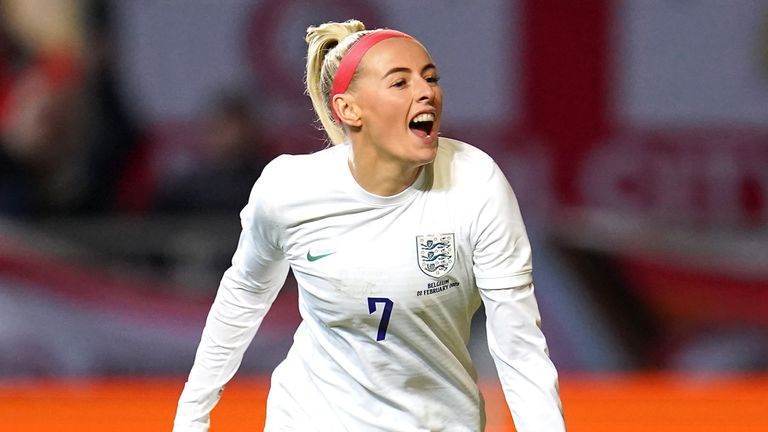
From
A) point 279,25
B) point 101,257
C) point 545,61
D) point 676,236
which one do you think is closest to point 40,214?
point 101,257

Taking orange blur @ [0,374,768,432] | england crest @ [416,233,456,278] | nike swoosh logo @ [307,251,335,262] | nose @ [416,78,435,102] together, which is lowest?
orange blur @ [0,374,768,432]

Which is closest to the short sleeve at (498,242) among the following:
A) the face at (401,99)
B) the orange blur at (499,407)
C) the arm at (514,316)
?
the arm at (514,316)

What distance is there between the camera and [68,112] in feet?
16.2

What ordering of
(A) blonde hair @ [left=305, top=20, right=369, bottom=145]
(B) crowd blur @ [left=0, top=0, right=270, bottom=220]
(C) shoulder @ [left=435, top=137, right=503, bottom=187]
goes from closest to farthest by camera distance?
1. (C) shoulder @ [left=435, top=137, right=503, bottom=187]
2. (A) blonde hair @ [left=305, top=20, right=369, bottom=145]
3. (B) crowd blur @ [left=0, top=0, right=270, bottom=220]

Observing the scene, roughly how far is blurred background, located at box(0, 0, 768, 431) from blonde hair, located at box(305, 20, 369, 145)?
2.40 metres

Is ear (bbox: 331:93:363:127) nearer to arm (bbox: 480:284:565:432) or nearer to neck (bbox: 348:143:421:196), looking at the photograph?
neck (bbox: 348:143:421:196)

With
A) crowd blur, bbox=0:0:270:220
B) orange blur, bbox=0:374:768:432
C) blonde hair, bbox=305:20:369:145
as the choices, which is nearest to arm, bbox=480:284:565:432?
blonde hair, bbox=305:20:369:145

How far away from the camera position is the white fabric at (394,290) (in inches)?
86.6

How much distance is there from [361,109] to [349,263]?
11.5 inches

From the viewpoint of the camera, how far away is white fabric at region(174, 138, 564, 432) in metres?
2.20

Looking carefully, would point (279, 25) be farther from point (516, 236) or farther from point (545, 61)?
Answer: point (516, 236)

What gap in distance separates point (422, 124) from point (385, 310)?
0.36 metres

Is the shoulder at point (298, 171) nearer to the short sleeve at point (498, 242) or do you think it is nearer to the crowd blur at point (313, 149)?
the short sleeve at point (498, 242)

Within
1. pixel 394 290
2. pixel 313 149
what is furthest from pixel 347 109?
pixel 313 149
